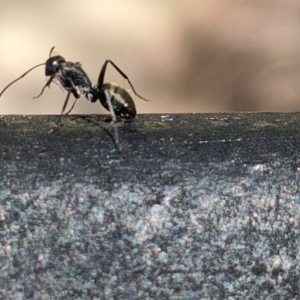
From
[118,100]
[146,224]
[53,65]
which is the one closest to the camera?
[146,224]

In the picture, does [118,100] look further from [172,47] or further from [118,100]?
[172,47]

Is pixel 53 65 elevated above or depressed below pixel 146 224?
above

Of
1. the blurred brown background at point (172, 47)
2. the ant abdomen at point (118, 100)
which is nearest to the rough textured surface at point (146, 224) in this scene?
the ant abdomen at point (118, 100)

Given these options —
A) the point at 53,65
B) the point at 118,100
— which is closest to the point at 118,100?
the point at 118,100

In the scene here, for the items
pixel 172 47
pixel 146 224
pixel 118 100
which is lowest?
pixel 146 224

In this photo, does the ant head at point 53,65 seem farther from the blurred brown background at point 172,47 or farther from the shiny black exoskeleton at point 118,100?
the blurred brown background at point 172,47

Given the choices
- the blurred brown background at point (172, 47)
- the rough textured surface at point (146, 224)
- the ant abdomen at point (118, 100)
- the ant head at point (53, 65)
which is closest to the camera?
the rough textured surface at point (146, 224)
